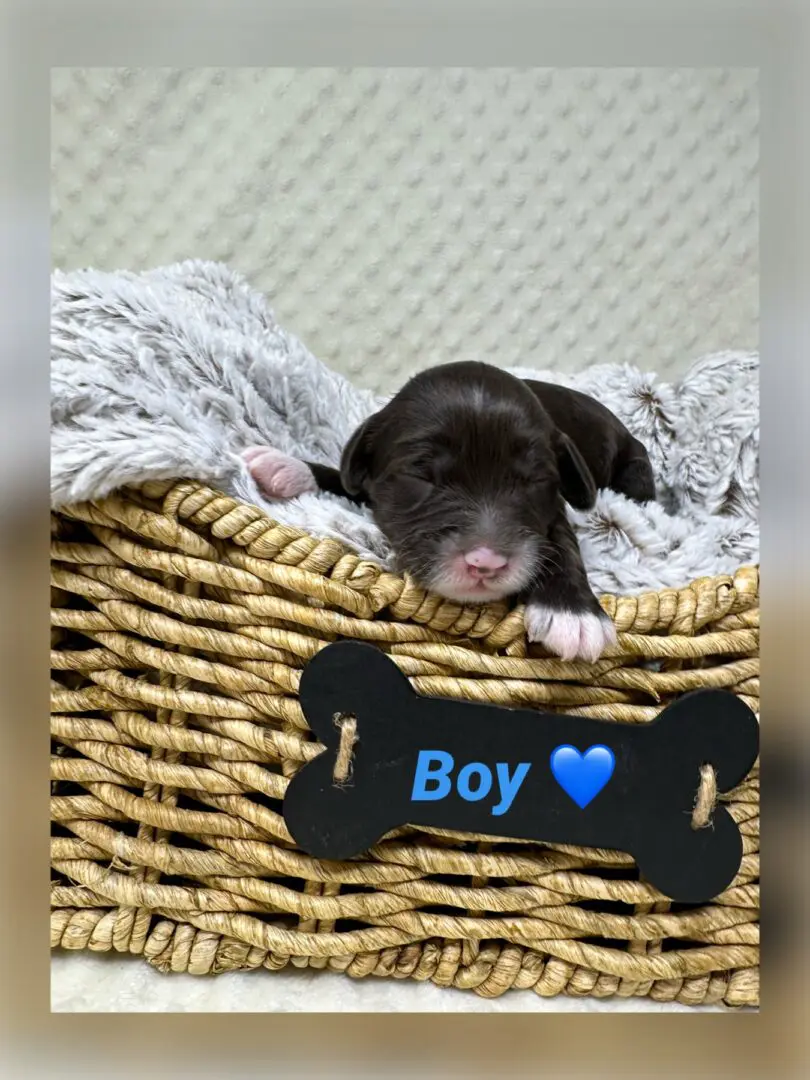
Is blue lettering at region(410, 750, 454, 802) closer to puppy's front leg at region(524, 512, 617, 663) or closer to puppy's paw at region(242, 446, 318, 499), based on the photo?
puppy's front leg at region(524, 512, 617, 663)

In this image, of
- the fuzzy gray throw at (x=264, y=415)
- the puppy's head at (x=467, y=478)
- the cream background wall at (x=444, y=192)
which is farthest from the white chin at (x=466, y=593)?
the cream background wall at (x=444, y=192)

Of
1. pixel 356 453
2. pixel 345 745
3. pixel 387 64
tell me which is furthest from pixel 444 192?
pixel 345 745

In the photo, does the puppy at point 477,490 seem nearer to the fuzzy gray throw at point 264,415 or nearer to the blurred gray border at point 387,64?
the fuzzy gray throw at point 264,415

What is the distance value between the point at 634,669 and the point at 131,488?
2.04 feet

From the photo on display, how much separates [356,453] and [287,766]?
1.47 ft

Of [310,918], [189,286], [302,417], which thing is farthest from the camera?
[302,417]

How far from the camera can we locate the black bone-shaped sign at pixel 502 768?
959 mm

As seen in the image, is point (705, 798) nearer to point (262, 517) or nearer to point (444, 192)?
point (262, 517)

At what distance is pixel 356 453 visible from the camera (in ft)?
4.09

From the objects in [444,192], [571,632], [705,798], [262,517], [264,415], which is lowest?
[705,798]
